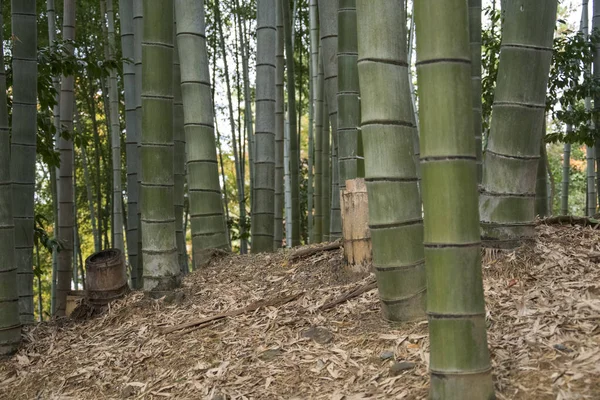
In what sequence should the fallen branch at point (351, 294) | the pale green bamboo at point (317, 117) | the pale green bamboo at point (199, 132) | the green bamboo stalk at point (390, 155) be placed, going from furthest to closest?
the pale green bamboo at point (317, 117)
the pale green bamboo at point (199, 132)
the fallen branch at point (351, 294)
the green bamboo stalk at point (390, 155)

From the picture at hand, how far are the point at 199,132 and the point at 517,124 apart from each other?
184cm

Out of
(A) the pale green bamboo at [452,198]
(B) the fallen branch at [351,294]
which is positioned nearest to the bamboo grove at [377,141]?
(A) the pale green bamboo at [452,198]

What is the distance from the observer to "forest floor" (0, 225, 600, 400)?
7.29 ft

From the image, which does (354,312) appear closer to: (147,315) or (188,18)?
(147,315)

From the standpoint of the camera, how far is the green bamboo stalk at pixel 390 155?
96.0 inches

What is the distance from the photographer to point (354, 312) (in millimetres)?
2898

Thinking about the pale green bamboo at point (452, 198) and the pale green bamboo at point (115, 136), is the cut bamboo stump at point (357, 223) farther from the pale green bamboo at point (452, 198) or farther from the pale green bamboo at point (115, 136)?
the pale green bamboo at point (115, 136)

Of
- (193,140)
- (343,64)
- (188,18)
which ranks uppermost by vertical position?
(188,18)

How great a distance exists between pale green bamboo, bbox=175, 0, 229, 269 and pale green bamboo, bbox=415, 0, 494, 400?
6.88 ft

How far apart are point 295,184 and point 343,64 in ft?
11.5

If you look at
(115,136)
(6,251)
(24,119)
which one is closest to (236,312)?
(6,251)

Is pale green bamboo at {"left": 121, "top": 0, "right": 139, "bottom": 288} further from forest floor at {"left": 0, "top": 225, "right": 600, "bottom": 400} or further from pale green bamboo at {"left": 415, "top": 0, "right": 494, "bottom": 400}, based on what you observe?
pale green bamboo at {"left": 415, "top": 0, "right": 494, "bottom": 400}

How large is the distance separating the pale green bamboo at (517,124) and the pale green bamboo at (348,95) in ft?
2.41

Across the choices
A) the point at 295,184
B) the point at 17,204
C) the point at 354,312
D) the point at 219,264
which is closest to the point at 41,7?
the point at 295,184
